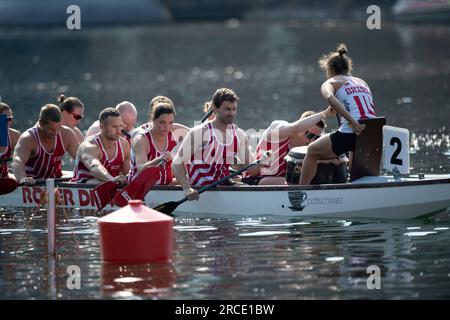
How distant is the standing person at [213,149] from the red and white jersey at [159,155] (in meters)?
0.46

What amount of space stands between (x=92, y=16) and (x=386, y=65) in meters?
62.1

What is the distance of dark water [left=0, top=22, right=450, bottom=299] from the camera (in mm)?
13414

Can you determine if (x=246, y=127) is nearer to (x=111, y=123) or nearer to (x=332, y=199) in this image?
(x=111, y=123)

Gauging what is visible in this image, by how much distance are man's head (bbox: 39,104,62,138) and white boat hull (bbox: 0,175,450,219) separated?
5.99 feet

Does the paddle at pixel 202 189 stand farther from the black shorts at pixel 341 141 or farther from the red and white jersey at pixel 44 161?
the red and white jersey at pixel 44 161

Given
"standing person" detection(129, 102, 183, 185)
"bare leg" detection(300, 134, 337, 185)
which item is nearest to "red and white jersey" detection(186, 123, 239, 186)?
"standing person" detection(129, 102, 183, 185)

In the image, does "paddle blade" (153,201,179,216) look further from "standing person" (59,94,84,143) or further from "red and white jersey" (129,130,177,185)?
"standing person" (59,94,84,143)

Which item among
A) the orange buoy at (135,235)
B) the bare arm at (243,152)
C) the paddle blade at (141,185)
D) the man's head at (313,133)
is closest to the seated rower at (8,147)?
the paddle blade at (141,185)

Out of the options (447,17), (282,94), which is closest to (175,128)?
(282,94)

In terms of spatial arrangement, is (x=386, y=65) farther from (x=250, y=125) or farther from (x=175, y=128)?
(x=175, y=128)

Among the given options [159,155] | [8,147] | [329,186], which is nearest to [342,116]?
[329,186]

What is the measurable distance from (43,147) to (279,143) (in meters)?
3.60

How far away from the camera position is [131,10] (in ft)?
383

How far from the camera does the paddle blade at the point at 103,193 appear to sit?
704 inches
